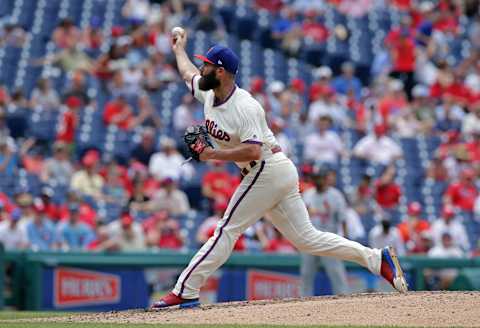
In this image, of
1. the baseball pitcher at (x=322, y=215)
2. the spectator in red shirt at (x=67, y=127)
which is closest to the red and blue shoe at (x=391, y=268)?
the baseball pitcher at (x=322, y=215)

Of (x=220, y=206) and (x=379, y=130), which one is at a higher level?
(x=379, y=130)

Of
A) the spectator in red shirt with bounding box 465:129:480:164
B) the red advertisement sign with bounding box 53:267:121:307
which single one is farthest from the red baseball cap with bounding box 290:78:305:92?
the red advertisement sign with bounding box 53:267:121:307

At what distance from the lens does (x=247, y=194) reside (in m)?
8.19

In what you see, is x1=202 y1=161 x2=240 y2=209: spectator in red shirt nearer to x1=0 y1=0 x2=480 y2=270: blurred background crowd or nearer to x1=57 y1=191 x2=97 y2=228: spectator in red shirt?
x1=0 y1=0 x2=480 y2=270: blurred background crowd

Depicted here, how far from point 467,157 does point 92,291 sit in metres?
6.74

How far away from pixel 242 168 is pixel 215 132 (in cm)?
33

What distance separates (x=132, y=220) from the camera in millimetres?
13953

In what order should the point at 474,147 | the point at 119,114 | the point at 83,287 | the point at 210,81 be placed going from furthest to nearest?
the point at 474,147
the point at 119,114
the point at 83,287
the point at 210,81

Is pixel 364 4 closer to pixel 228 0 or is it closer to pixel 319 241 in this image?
pixel 228 0

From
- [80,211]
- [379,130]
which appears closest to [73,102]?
[80,211]

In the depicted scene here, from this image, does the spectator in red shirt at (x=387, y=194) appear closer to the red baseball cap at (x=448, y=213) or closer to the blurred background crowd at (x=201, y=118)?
the blurred background crowd at (x=201, y=118)

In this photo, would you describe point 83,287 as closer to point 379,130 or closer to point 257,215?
point 257,215

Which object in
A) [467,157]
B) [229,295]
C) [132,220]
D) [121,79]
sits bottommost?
[229,295]

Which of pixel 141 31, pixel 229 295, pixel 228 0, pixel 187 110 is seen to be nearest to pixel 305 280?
pixel 229 295
